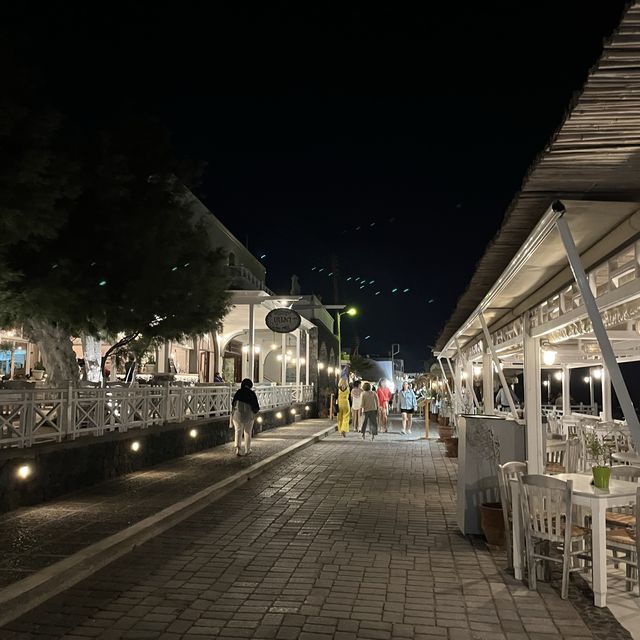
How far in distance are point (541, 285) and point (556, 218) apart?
410 centimetres

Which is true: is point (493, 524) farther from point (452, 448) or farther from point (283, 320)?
point (283, 320)

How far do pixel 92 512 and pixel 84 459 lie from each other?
2004 mm

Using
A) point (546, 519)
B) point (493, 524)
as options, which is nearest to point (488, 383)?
point (493, 524)

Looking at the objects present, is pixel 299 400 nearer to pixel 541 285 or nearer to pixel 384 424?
pixel 384 424

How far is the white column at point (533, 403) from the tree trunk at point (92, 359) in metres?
9.75

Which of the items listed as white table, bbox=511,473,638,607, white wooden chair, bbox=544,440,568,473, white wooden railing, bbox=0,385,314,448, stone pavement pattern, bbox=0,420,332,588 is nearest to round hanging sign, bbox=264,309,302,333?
white wooden railing, bbox=0,385,314,448

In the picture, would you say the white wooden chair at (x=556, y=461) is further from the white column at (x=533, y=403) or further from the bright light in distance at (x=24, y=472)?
the bright light in distance at (x=24, y=472)

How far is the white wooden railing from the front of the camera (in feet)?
29.0

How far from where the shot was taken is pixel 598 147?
3.92 m

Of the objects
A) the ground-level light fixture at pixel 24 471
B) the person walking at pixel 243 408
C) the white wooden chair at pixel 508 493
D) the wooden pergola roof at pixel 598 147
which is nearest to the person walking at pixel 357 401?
the person walking at pixel 243 408

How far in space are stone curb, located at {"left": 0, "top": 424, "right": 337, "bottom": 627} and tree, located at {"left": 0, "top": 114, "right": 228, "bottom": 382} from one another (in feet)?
14.0

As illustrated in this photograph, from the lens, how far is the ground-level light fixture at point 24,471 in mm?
8297

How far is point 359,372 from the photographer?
81.7 meters

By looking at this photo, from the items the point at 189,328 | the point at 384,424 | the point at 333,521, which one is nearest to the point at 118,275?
the point at 189,328
